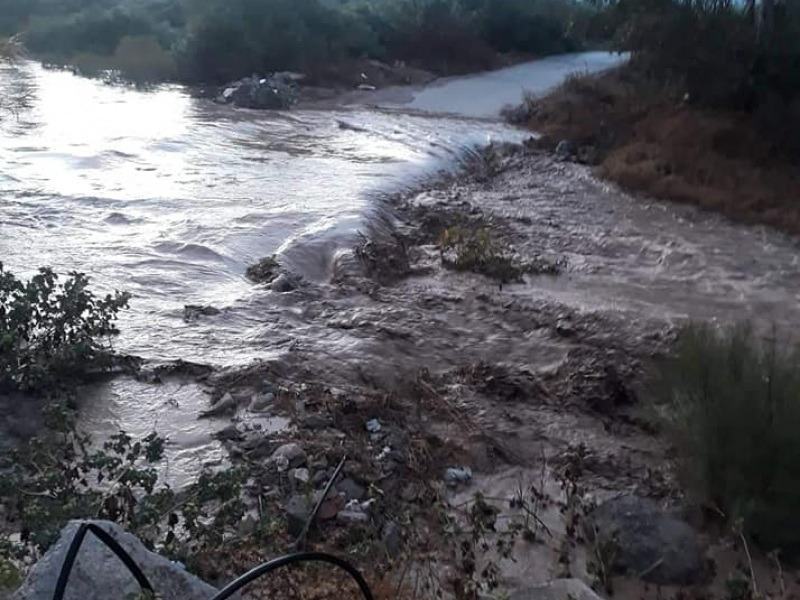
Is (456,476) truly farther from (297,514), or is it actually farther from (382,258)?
(382,258)

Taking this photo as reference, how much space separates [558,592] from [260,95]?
16800 mm

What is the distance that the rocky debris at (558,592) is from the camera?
3484mm

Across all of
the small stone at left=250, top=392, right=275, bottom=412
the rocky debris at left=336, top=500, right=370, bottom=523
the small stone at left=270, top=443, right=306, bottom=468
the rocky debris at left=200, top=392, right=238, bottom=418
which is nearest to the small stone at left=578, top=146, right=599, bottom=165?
the small stone at left=250, top=392, right=275, bottom=412

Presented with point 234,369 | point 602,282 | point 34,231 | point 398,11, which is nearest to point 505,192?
point 602,282

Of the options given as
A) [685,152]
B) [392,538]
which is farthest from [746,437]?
[685,152]

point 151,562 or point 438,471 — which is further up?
point 151,562

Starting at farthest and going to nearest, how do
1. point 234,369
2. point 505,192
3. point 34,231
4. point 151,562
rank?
1. point 505,192
2. point 34,231
3. point 234,369
4. point 151,562

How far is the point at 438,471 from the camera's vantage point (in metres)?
5.11

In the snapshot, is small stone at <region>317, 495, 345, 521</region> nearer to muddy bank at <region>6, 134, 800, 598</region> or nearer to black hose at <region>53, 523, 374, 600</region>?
muddy bank at <region>6, 134, 800, 598</region>

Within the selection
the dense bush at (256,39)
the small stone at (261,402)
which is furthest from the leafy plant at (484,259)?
the dense bush at (256,39)

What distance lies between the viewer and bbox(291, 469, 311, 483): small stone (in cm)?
462

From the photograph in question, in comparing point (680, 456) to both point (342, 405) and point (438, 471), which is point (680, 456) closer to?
point (438, 471)

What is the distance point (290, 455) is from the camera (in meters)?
4.83

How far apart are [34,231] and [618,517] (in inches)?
254
